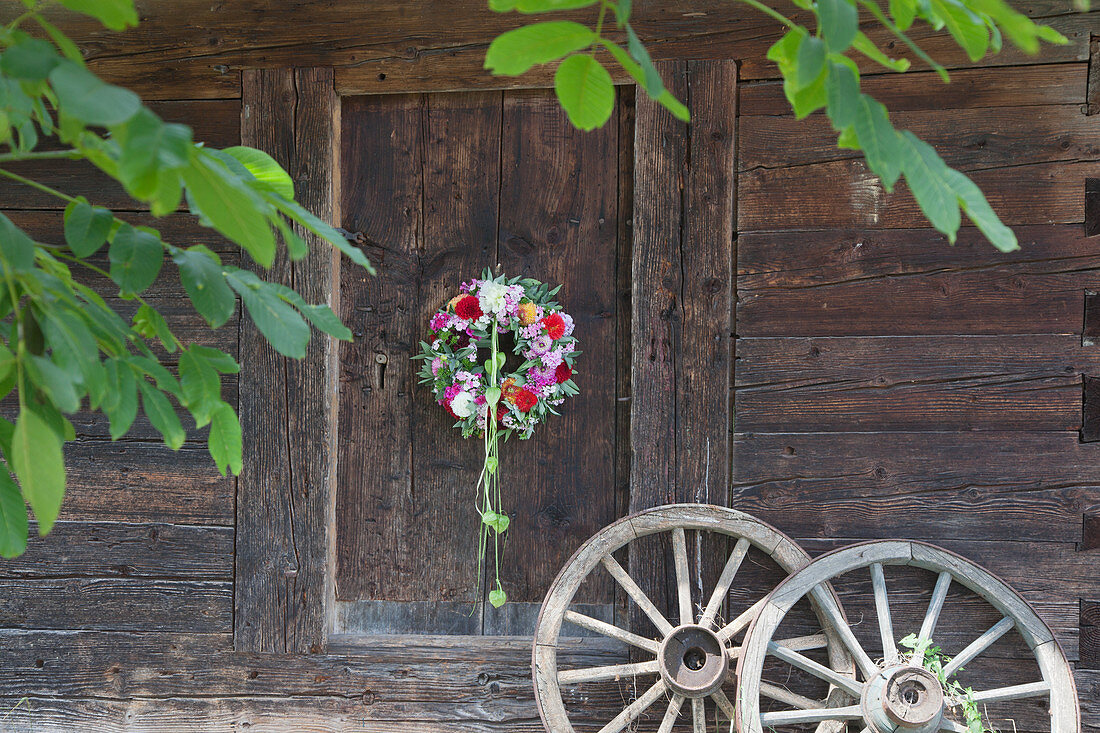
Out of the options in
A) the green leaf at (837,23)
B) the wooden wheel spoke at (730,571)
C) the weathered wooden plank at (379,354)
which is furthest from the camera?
the weathered wooden plank at (379,354)

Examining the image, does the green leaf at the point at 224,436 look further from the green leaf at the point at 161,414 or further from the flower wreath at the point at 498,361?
the flower wreath at the point at 498,361

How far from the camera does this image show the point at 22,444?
0.74 metres

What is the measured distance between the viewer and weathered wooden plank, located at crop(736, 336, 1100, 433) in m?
2.37

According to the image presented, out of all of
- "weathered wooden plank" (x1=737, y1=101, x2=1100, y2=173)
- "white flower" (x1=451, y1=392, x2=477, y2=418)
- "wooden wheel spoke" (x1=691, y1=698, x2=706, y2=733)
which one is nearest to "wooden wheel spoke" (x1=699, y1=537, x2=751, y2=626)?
"wooden wheel spoke" (x1=691, y1=698, x2=706, y2=733)

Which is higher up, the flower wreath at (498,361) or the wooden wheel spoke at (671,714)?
the flower wreath at (498,361)

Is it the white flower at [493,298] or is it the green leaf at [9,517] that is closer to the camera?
the green leaf at [9,517]

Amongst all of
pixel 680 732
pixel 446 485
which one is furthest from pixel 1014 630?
pixel 446 485

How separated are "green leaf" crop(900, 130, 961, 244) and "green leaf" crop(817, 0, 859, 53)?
0.11m

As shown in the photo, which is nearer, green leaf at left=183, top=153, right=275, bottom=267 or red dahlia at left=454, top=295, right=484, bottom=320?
green leaf at left=183, top=153, right=275, bottom=267

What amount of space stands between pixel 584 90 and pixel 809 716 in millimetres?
2005

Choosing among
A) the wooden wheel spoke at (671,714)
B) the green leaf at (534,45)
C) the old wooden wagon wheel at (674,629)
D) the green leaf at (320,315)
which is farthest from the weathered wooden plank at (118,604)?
the green leaf at (534,45)

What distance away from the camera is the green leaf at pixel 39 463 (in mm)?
732

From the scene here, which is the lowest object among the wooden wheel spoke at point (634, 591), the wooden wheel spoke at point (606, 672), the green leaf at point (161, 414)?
the wooden wheel spoke at point (606, 672)

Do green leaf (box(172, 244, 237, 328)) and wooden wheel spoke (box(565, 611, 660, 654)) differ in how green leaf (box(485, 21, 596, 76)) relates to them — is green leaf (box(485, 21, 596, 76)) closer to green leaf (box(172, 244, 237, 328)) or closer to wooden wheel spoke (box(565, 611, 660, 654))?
green leaf (box(172, 244, 237, 328))
